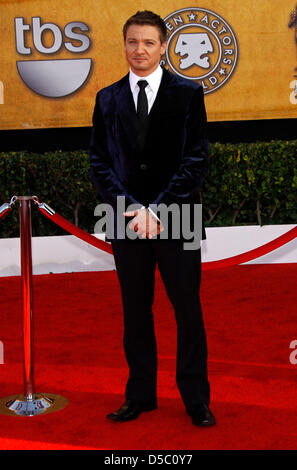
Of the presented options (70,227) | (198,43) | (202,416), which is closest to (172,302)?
(202,416)

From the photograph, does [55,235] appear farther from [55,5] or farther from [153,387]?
[153,387]

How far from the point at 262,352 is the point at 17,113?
5.17m

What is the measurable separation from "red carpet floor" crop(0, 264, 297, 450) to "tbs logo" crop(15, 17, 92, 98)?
2620 millimetres

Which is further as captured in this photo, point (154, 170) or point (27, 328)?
point (27, 328)

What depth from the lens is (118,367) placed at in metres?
4.47

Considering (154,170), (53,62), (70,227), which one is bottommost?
(70,227)

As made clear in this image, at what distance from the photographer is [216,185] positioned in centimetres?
862

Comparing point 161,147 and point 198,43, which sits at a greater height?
point 198,43

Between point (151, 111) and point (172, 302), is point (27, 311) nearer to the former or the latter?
point (172, 302)

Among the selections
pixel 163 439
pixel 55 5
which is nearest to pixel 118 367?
pixel 163 439

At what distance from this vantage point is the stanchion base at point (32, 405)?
3721mm

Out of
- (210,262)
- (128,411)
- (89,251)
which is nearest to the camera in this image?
(128,411)

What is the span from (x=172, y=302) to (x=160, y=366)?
3.86 feet
